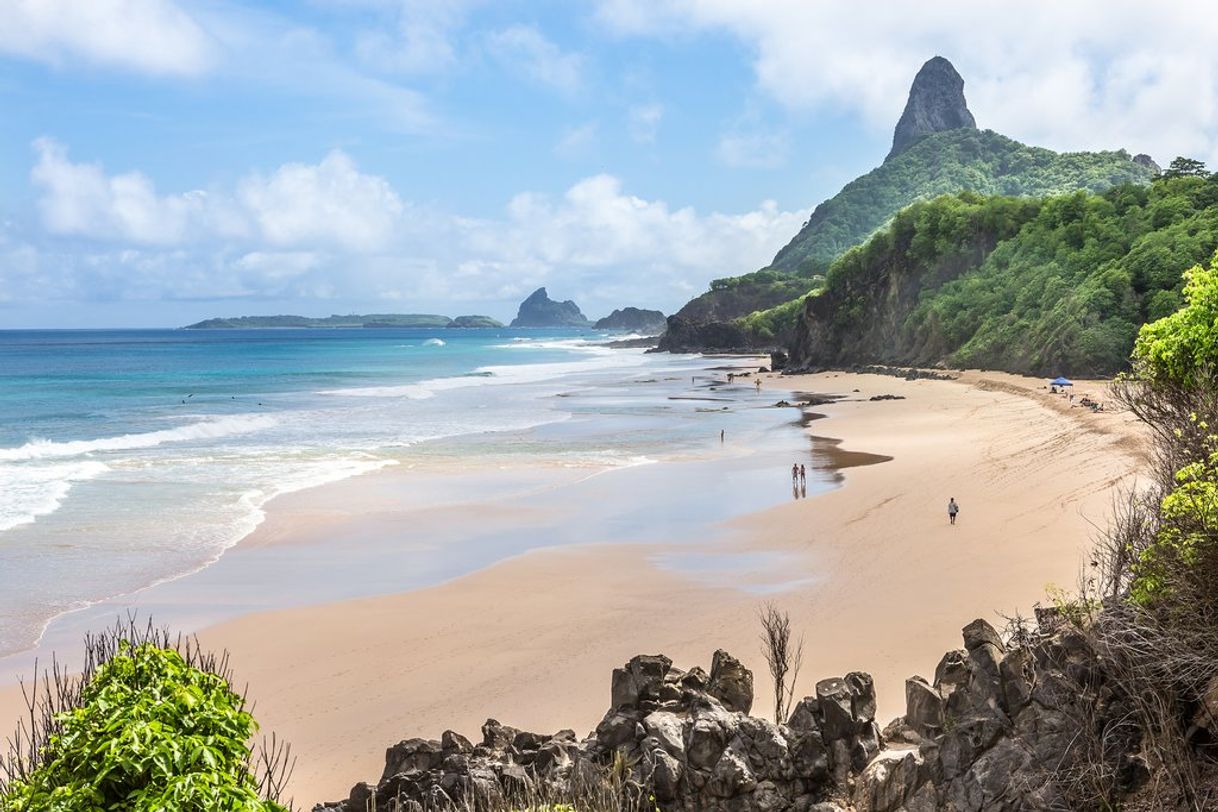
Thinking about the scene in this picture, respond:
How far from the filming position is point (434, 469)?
42188mm

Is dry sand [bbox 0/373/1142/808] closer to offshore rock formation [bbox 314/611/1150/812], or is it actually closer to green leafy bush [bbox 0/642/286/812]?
offshore rock formation [bbox 314/611/1150/812]

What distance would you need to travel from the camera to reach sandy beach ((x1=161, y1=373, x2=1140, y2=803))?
651 inches

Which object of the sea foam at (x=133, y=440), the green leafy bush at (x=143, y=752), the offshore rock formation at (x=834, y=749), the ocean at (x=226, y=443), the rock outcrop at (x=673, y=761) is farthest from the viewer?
the sea foam at (x=133, y=440)

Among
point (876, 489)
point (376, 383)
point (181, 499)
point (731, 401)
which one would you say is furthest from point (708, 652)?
point (376, 383)

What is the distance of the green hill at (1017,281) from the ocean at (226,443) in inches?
700

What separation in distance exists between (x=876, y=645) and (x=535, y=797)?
980 centimetres

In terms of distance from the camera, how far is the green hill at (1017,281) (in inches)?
2692

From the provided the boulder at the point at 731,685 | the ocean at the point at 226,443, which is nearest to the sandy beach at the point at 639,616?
the boulder at the point at 731,685

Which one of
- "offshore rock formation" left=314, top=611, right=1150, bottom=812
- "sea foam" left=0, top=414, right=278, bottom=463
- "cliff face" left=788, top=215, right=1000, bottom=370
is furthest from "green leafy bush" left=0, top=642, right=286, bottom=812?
"cliff face" left=788, top=215, right=1000, bottom=370

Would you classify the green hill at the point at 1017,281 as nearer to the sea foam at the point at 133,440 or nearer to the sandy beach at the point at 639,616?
the sandy beach at the point at 639,616

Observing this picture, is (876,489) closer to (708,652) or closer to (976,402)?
(708,652)

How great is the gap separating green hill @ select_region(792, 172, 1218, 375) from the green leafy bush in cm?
7044

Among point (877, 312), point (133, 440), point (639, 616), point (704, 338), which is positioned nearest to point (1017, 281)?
point (877, 312)

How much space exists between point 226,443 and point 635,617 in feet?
125
